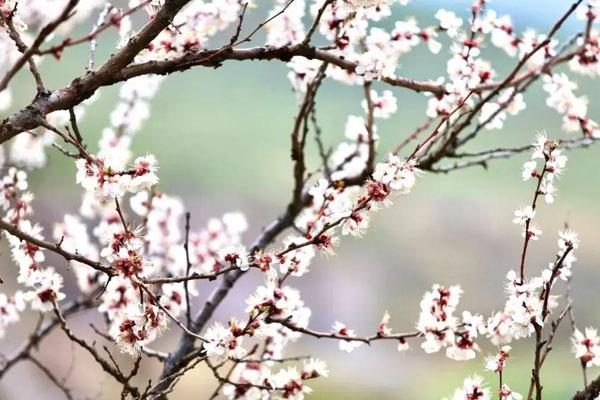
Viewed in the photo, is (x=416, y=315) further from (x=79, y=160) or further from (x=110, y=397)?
(x=79, y=160)

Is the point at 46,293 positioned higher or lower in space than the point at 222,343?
higher

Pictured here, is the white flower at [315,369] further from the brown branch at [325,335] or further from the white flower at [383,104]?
the white flower at [383,104]

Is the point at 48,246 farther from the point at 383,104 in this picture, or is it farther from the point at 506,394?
the point at 383,104

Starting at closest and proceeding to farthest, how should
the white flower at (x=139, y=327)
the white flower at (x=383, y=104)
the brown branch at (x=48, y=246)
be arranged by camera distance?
the brown branch at (x=48, y=246), the white flower at (x=139, y=327), the white flower at (x=383, y=104)

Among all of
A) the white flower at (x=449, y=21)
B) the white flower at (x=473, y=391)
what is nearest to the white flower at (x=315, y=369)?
the white flower at (x=473, y=391)

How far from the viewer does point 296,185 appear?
1.61 m

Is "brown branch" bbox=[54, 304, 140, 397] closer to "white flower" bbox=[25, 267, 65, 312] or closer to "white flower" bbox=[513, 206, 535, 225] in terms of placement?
"white flower" bbox=[25, 267, 65, 312]

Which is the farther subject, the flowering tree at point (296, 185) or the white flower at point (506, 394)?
the white flower at point (506, 394)

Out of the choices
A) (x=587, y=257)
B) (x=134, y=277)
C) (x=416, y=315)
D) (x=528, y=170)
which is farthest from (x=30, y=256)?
(x=587, y=257)

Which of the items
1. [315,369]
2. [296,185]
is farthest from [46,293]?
[296,185]

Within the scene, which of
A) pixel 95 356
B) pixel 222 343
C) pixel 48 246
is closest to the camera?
pixel 48 246

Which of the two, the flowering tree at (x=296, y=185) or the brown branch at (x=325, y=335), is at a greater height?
the flowering tree at (x=296, y=185)

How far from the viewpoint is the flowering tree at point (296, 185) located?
97 cm

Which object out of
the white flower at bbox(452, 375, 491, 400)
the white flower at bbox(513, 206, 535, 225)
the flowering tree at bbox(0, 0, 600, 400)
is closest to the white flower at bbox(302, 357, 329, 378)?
the flowering tree at bbox(0, 0, 600, 400)
